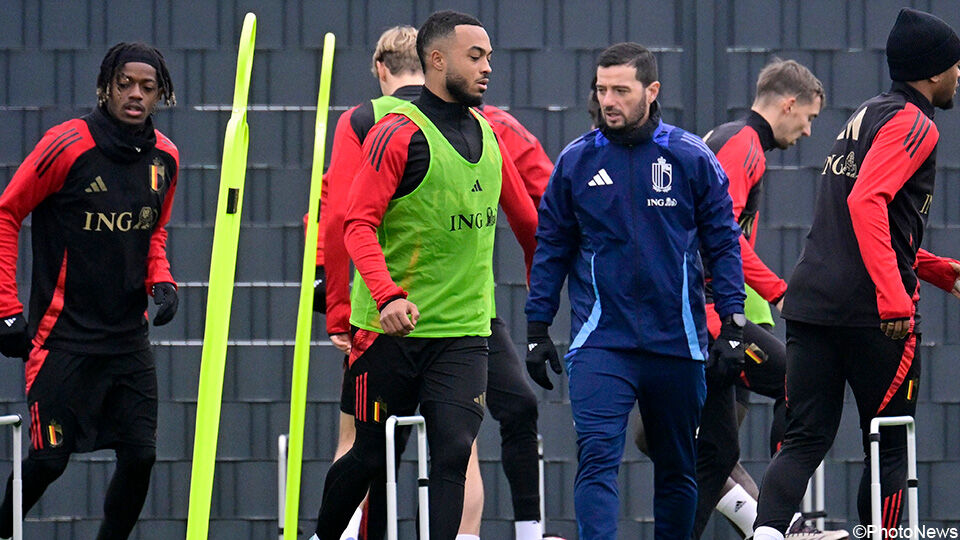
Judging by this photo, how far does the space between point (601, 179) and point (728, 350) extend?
758mm

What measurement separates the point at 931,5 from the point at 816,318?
278 centimetres

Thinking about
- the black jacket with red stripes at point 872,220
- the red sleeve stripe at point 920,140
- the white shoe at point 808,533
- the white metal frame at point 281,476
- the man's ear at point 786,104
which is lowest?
the white shoe at point 808,533

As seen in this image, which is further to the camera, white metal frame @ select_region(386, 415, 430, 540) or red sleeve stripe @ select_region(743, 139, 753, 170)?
red sleeve stripe @ select_region(743, 139, 753, 170)

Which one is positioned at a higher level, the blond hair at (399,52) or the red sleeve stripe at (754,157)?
the blond hair at (399,52)

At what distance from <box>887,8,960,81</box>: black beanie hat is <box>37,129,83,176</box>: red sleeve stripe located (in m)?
3.15

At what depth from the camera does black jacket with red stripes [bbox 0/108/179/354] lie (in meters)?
6.12

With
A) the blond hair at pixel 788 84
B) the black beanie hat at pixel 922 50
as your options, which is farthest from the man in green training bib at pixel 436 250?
the blond hair at pixel 788 84

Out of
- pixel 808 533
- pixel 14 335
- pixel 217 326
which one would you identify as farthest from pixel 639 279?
pixel 14 335

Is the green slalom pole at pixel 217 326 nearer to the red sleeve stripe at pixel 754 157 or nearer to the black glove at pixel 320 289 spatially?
the black glove at pixel 320 289

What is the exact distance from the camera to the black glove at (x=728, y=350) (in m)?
5.57

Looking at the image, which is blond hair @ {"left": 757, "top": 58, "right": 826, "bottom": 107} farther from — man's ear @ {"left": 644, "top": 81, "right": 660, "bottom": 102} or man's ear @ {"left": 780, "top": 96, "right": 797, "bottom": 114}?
man's ear @ {"left": 644, "top": 81, "right": 660, "bottom": 102}

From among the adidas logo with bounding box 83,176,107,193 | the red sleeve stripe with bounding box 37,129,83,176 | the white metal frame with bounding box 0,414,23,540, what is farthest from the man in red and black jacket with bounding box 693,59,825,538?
the white metal frame with bounding box 0,414,23,540

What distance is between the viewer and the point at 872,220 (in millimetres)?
5570

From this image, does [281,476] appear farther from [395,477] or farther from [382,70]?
[382,70]
